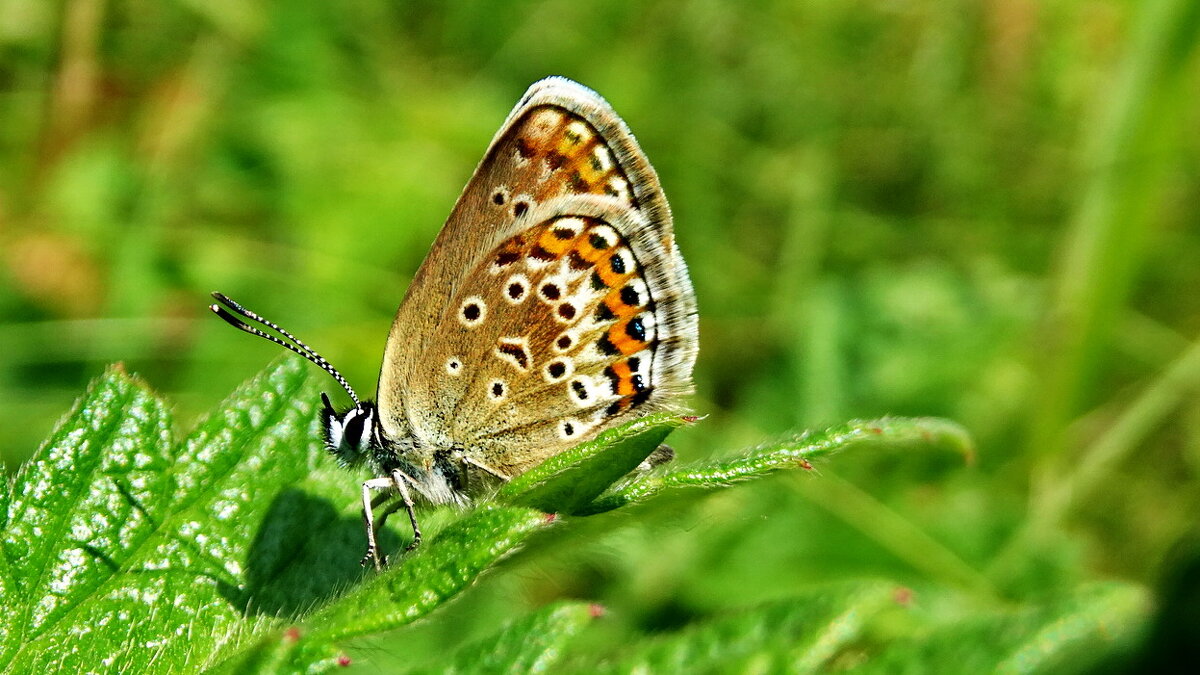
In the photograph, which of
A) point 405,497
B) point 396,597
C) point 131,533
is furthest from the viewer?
point 405,497

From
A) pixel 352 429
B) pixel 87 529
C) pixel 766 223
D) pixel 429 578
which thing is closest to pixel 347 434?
pixel 352 429

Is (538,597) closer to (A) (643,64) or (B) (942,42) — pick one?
(A) (643,64)

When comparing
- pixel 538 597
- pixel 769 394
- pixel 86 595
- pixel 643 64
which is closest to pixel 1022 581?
pixel 769 394

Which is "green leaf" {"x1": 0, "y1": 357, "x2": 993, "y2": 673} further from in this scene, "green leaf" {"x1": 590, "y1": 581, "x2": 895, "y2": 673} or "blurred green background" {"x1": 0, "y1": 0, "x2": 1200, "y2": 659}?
"blurred green background" {"x1": 0, "y1": 0, "x2": 1200, "y2": 659}

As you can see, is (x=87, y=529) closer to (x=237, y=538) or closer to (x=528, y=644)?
(x=237, y=538)

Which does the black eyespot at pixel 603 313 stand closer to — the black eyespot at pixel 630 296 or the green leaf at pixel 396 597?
the black eyespot at pixel 630 296
